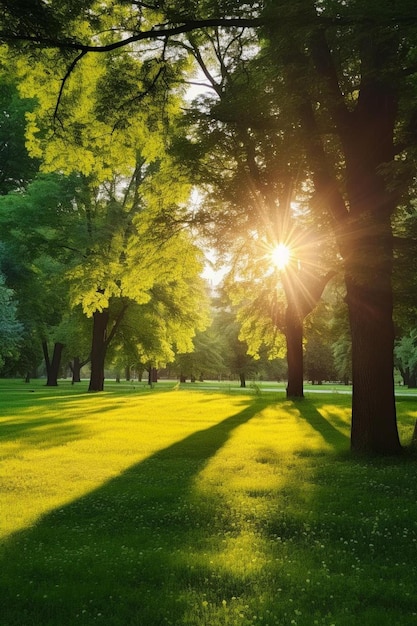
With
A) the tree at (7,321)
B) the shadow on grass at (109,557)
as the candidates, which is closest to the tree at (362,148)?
the shadow on grass at (109,557)

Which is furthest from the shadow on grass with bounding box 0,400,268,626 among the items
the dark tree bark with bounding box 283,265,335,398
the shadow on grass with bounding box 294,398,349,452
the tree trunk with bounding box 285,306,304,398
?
the tree trunk with bounding box 285,306,304,398

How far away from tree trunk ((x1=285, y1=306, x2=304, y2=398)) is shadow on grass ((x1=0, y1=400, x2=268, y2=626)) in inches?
725

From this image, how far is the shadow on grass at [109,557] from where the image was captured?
4695 millimetres

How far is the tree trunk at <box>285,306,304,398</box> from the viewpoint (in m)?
27.2

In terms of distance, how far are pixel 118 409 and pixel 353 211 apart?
1543cm

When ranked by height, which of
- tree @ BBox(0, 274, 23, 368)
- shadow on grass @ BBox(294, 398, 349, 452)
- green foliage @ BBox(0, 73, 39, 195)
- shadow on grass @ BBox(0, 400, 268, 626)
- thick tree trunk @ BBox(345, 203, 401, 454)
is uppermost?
green foliage @ BBox(0, 73, 39, 195)

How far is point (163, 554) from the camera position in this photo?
235 inches

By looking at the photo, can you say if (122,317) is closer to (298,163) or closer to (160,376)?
(298,163)

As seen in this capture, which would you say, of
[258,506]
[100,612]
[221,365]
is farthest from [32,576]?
[221,365]

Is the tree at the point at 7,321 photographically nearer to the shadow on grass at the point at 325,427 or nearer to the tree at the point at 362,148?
the shadow on grass at the point at 325,427

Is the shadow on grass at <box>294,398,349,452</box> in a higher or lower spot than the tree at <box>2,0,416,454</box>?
lower

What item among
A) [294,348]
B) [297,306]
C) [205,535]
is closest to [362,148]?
[205,535]

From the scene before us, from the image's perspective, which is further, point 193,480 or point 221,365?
point 221,365

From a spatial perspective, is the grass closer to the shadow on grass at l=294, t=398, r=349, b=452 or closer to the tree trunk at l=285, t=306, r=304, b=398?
the shadow on grass at l=294, t=398, r=349, b=452
